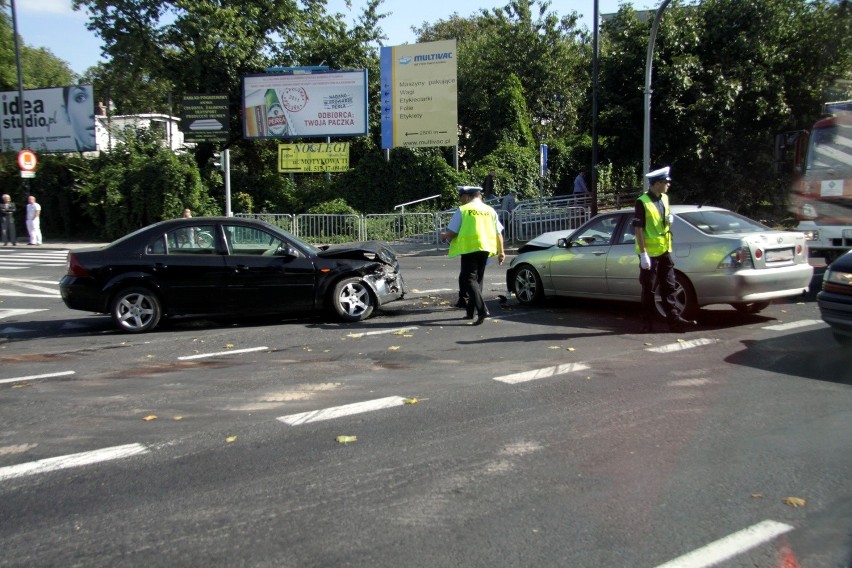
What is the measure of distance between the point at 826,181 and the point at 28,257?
20259 millimetres

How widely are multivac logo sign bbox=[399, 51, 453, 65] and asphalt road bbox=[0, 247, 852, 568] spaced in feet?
68.4

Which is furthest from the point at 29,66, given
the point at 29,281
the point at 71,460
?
the point at 71,460

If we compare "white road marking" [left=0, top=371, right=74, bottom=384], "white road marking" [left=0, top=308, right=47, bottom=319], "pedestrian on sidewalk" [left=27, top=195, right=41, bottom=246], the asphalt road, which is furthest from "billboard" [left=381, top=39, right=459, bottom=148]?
"white road marking" [left=0, top=371, right=74, bottom=384]

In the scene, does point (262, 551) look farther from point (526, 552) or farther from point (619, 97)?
point (619, 97)

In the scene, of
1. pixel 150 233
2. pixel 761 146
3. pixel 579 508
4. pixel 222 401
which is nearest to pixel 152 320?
pixel 150 233

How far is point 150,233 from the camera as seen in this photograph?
9.70 metres

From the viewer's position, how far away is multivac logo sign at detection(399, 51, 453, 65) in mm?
27453

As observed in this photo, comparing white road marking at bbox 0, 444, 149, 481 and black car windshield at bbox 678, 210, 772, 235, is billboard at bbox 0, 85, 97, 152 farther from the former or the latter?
white road marking at bbox 0, 444, 149, 481

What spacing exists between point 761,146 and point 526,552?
24263mm

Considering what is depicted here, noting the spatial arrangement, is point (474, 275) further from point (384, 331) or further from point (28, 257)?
point (28, 257)

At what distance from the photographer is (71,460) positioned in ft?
15.4

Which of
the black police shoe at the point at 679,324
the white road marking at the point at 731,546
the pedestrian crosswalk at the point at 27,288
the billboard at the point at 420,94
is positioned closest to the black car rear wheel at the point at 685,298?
the black police shoe at the point at 679,324

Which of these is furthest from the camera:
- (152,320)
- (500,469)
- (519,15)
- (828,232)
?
(519,15)

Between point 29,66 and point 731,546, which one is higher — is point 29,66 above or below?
above
